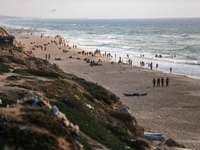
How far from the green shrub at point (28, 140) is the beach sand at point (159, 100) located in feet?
33.4

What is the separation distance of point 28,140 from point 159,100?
1955 cm

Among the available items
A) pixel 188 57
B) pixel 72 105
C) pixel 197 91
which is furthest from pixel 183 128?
pixel 188 57

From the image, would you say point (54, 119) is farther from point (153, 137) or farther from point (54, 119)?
point (153, 137)

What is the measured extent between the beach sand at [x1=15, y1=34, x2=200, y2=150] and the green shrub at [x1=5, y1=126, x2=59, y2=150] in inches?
401

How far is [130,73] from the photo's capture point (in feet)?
123

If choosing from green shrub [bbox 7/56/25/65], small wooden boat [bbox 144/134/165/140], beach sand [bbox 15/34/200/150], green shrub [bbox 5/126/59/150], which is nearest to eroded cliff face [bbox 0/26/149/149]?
green shrub [bbox 5/126/59/150]

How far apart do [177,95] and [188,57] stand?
29263 mm

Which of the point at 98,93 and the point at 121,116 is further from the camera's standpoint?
the point at 98,93

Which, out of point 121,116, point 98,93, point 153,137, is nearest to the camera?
point 121,116

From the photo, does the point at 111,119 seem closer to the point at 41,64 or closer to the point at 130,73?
the point at 41,64

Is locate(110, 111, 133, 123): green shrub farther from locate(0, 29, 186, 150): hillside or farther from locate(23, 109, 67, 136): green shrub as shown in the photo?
locate(23, 109, 67, 136): green shrub

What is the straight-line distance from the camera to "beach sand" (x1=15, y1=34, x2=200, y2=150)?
1602cm

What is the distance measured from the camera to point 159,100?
23453mm

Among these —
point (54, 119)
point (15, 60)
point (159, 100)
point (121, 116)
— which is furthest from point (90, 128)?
point (159, 100)
